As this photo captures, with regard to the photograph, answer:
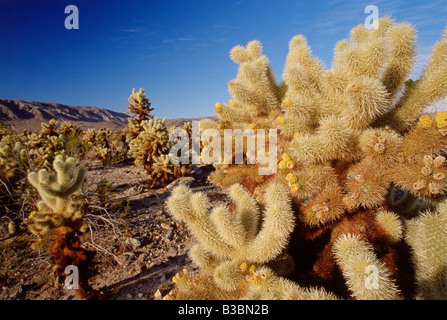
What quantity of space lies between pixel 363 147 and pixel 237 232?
1147 millimetres

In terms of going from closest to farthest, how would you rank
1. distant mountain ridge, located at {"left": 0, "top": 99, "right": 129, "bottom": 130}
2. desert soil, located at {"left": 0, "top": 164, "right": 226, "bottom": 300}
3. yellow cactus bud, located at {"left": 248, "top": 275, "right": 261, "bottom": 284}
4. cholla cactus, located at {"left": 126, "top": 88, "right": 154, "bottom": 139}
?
yellow cactus bud, located at {"left": 248, "top": 275, "right": 261, "bottom": 284}
desert soil, located at {"left": 0, "top": 164, "right": 226, "bottom": 300}
cholla cactus, located at {"left": 126, "top": 88, "right": 154, "bottom": 139}
distant mountain ridge, located at {"left": 0, "top": 99, "right": 129, "bottom": 130}

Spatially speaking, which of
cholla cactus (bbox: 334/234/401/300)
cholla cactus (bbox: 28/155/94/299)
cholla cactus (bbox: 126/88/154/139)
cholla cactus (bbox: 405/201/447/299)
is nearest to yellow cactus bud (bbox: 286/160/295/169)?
cholla cactus (bbox: 334/234/401/300)

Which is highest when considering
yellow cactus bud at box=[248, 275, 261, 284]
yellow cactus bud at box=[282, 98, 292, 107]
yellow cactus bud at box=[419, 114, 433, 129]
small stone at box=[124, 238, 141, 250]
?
yellow cactus bud at box=[282, 98, 292, 107]

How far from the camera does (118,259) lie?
3174mm

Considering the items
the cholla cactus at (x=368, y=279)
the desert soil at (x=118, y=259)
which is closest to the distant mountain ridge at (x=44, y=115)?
the desert soil at (x=118, y=259)

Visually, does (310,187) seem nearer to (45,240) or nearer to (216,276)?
(216,276)

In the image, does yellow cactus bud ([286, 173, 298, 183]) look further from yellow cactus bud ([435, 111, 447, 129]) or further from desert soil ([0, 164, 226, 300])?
→ desert soil ([0, 164, 226, 300])

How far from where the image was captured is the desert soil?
2724 mm

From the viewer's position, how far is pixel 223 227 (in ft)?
5.96

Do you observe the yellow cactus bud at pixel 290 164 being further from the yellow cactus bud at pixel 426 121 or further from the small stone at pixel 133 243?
the small stone at pixel 133 243

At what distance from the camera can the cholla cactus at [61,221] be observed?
7.97 ft

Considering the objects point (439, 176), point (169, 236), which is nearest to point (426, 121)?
point (439, 176)

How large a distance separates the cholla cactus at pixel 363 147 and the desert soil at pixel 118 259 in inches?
71.8

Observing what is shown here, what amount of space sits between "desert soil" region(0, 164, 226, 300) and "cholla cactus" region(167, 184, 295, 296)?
1.04 metres
